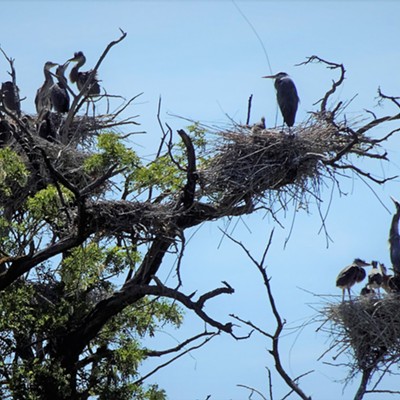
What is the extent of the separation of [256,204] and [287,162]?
47 cm

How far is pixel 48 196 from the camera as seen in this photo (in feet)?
36.0

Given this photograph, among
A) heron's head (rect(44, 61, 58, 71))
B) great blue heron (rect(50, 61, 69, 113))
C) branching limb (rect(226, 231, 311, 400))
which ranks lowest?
branching limb (rect(226, 231, 311, 400))

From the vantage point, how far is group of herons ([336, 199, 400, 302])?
1307 cm

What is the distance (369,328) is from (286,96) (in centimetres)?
276

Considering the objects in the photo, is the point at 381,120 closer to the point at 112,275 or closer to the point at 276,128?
the point at 276,128

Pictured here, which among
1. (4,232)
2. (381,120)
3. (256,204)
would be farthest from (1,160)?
(381,120)

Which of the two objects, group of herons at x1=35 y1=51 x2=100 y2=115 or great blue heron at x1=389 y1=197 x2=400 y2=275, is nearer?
great blue heron at x1=389 y1=197 x2=400 y2=275

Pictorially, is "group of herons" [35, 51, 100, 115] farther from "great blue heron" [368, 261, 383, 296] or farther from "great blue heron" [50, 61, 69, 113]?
"great blue heron" [368, 261, 383, 296]

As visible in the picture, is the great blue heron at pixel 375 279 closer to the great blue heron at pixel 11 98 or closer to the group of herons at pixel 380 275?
the group of herons at pixel 380 275

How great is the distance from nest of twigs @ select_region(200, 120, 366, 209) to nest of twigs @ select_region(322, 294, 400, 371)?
69.8 inches

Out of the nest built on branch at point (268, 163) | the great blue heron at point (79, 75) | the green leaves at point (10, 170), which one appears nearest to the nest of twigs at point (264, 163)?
the nest built on branch at point (268, 163)

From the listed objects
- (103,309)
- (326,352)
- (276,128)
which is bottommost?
(103,309)

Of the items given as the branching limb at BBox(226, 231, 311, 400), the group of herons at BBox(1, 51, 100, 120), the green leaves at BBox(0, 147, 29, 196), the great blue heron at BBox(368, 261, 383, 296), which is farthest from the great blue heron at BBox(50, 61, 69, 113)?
the branching limb at BBox(226, 231, 311, 400)

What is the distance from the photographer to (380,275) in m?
13.8
